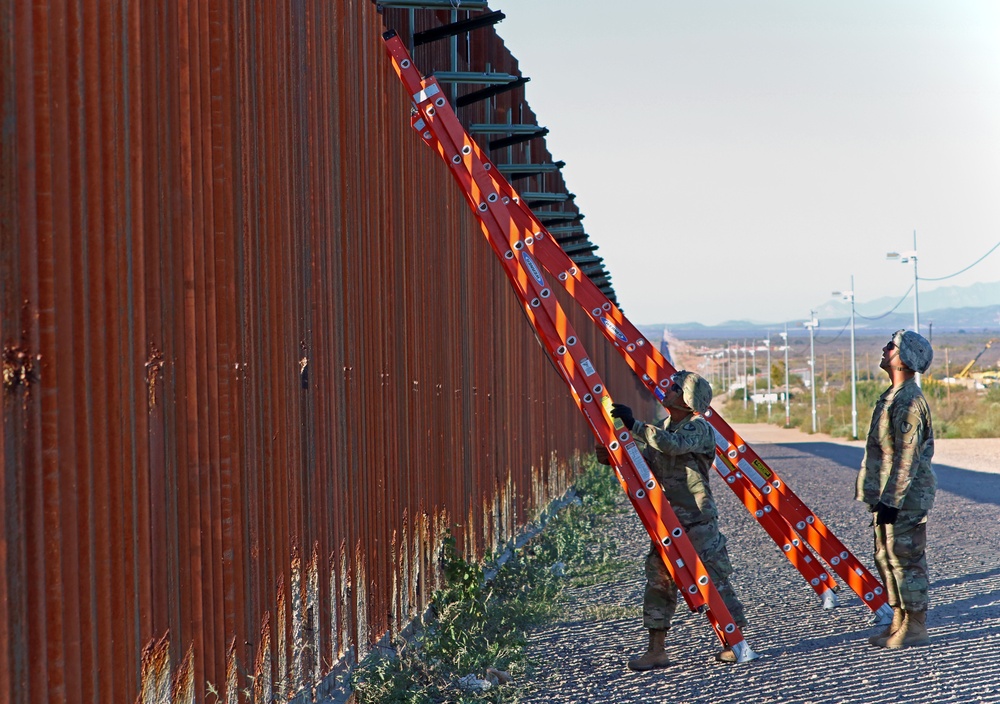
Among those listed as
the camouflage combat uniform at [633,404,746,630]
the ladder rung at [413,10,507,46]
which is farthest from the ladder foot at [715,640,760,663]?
the ladder rung at [413,10,507,46]

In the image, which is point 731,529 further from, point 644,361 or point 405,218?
point 405,218

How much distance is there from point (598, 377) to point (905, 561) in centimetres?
228

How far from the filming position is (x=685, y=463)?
23.1 ft

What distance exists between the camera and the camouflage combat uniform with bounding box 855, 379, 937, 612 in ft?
24.7

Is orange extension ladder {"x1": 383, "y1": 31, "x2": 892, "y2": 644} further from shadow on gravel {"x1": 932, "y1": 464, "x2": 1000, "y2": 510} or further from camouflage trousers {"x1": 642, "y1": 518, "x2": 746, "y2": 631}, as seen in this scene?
shadow on gravel {"x1": 932, "y1": 464, "x2": 1000, "y2": 510}

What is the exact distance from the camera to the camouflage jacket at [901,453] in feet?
24.9

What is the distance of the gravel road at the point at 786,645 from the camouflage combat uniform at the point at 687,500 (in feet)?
1.27

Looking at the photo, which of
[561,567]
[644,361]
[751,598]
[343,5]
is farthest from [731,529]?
[343,5]

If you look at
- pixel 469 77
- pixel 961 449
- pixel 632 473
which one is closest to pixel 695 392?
pixel 632 473

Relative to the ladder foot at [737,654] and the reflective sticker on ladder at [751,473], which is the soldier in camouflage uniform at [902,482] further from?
the ladder foot at [737,654]

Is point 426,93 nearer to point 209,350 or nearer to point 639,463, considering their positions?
point 639,463

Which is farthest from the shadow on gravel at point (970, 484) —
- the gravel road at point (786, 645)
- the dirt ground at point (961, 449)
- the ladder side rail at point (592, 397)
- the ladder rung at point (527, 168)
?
the ladder side rail at point (592, 397)

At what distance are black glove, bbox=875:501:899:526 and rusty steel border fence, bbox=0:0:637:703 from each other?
2.69m

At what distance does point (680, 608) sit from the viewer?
8812mm
